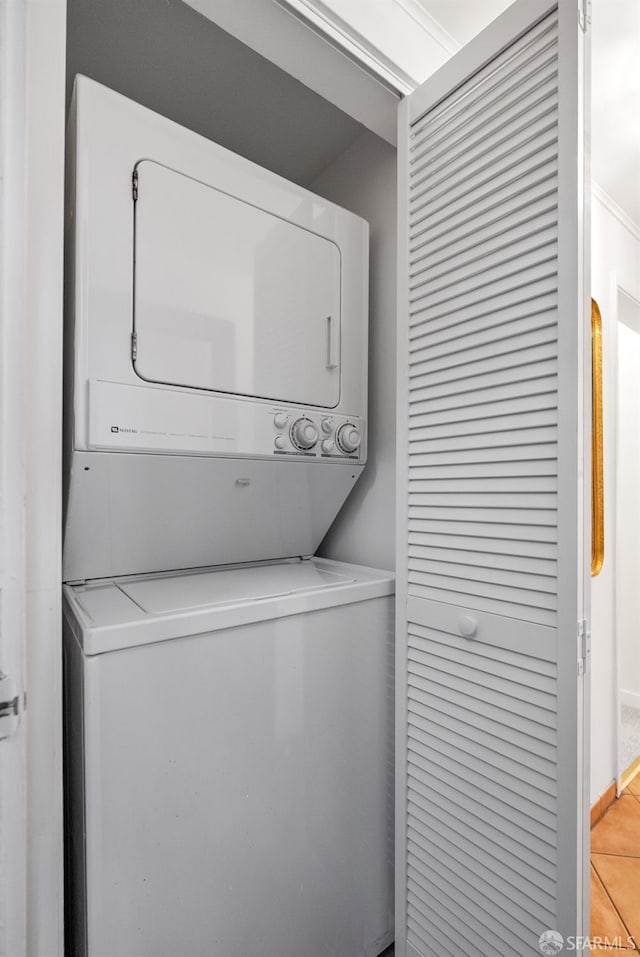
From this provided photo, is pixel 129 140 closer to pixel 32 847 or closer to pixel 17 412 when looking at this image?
pixel 17 412

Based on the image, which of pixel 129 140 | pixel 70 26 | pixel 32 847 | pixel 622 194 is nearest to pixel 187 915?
pixel 32 847

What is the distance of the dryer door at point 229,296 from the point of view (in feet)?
4.30

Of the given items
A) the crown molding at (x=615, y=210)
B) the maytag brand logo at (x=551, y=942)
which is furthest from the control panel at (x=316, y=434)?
the crown molding at (x=615, y=210)

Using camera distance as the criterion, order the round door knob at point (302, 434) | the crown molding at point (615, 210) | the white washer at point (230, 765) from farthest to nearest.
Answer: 1. the crown molding at point (615, 210)
2. the round door knob at point (302, 434)
3. the white washer at point (230, 765)

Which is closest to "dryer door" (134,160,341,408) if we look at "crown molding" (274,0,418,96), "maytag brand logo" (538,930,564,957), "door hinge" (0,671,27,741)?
"crown molding" (274,0,418,96)

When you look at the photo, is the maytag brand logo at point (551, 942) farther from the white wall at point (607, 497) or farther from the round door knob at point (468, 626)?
the white wall at point (607, 497)

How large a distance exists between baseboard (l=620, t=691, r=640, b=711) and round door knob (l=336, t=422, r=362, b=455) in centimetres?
332

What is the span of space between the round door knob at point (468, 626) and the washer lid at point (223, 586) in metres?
0.39

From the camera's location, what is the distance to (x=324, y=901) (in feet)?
4.64

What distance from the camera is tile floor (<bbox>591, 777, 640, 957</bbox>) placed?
185cm

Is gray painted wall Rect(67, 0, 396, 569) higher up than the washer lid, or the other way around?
gray painted wall Rect(67, 0, 396, 569)

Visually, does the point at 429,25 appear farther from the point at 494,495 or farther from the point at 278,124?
the point at 494,495

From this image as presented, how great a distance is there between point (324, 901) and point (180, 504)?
1.21 meters

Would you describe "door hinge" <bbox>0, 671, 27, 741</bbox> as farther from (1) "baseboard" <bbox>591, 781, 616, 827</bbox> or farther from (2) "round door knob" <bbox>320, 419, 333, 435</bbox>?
(1) "baseboard" <bbox>591, 781, 616, 827</bbox>
